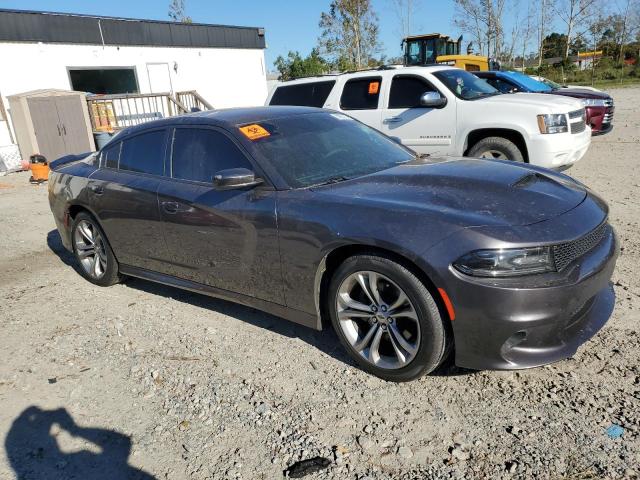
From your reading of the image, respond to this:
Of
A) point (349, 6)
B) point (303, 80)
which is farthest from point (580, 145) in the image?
point (349, 6)

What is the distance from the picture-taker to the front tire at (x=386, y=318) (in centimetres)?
277

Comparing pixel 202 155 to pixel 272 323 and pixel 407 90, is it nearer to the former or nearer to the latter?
pixel 272 323

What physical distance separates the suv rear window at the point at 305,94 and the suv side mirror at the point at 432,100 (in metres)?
1.95

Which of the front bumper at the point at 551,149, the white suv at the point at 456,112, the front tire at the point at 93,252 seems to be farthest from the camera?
the white suv at the point at 456,112

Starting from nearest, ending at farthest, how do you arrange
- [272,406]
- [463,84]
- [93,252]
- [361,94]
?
[272,406] → [93,252] → [463,84] → [361,94]

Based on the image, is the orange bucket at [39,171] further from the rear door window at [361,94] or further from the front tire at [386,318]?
the front tire at [386,318]

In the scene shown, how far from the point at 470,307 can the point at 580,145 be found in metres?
5.89

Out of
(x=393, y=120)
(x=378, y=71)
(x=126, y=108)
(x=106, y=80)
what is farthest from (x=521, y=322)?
(x=106, y=80)

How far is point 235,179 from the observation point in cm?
333

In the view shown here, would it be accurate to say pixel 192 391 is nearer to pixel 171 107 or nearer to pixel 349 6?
pixel 171 107

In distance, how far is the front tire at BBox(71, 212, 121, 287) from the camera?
16.1 ft

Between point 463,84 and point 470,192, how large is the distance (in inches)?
224

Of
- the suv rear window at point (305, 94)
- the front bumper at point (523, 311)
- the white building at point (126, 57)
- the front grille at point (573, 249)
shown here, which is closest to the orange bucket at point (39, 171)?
the white building at point (126, 57)

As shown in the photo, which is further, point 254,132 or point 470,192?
point 254,132
